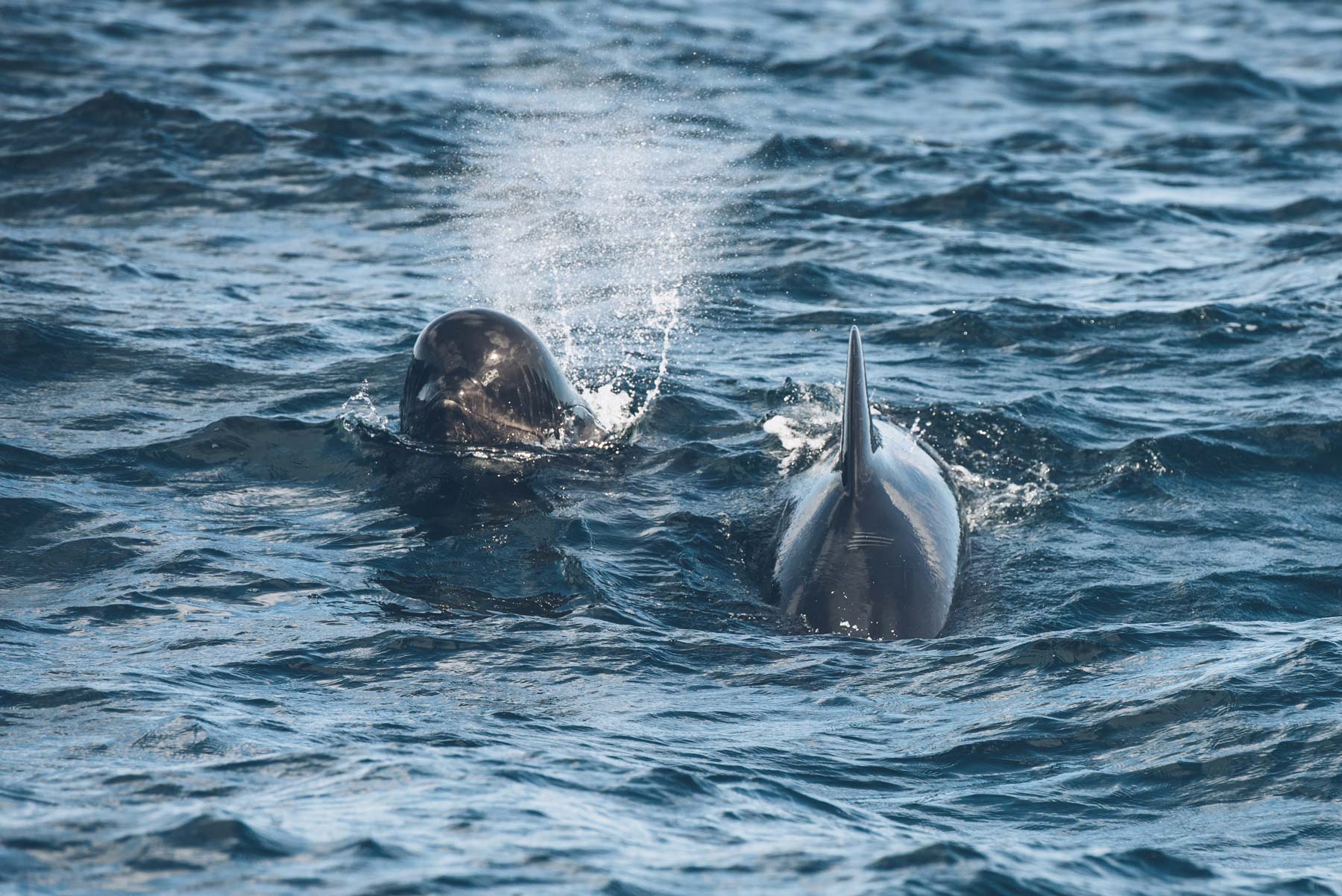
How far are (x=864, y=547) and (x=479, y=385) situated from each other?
394 cm

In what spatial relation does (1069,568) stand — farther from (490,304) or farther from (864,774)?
(490,304)

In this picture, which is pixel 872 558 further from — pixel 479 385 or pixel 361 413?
pixel 361 413

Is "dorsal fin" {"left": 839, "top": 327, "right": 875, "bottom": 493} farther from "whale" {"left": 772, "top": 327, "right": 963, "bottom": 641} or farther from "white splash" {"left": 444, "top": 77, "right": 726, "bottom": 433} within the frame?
"white splash" {"left": 444, "top": 77, "right": 726, "bottom": 433}

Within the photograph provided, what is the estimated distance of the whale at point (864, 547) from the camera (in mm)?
10438

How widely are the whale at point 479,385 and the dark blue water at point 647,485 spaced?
1.05 feet

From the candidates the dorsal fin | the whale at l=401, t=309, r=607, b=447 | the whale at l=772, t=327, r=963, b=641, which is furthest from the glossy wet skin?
the whale at l=401, t=309, r=607, b=447

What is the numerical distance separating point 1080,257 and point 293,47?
17.1m

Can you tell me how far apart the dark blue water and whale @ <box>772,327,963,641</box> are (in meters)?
0.25

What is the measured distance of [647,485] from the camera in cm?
1360

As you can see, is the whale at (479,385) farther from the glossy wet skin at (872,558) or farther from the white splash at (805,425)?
the glossy wet skin at (872,558)

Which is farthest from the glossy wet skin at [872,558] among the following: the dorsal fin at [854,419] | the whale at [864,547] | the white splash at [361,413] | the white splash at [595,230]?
the white splash at [361,413]

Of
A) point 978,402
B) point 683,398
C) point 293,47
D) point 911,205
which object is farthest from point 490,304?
point 293,47

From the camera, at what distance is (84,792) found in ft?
23.5

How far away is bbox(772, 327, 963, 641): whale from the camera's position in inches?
411
